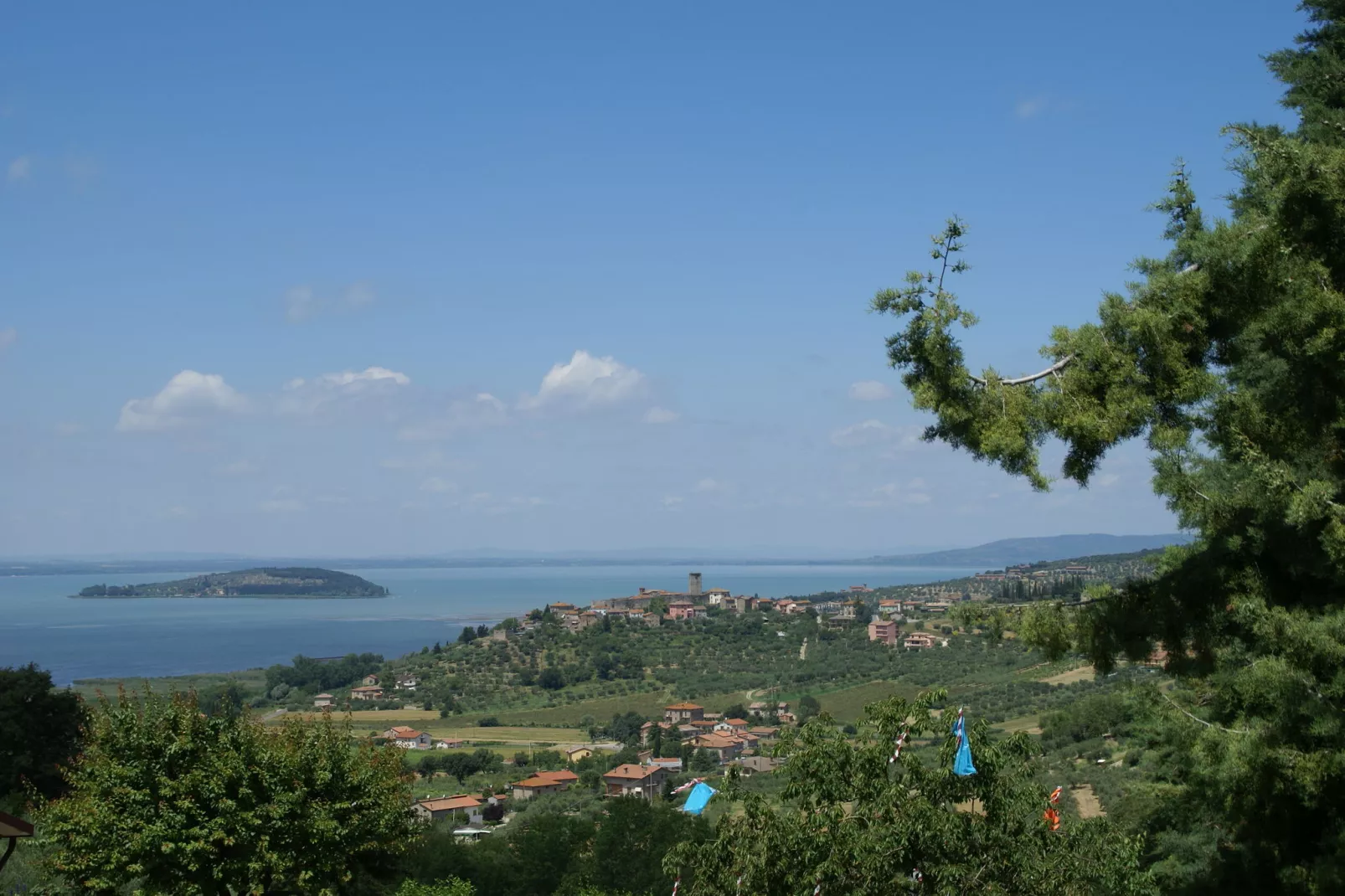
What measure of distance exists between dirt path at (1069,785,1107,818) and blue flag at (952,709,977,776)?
1662cm

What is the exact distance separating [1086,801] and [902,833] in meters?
20.7

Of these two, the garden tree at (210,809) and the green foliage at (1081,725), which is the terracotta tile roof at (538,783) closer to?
the green foliage at (1081,725)

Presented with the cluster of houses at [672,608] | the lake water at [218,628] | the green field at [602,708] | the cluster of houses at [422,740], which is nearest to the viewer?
the cluster of houses at [422,740]

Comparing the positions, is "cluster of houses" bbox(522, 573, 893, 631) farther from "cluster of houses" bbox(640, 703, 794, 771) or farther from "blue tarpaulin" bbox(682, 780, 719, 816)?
"blue tarpaulin" bbox(682, 780, 719, 816)

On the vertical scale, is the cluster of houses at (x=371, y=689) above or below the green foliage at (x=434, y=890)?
below

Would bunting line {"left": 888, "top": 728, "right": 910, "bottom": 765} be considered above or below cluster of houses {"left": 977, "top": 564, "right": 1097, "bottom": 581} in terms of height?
above

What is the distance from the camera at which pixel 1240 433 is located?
259 inches

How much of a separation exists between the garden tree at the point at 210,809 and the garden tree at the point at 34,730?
42.0ft

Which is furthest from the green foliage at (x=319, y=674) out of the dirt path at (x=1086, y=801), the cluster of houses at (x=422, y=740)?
the dirt path at (x=1086, y=801)

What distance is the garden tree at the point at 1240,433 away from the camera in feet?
19.0

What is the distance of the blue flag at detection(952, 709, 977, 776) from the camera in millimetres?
6938

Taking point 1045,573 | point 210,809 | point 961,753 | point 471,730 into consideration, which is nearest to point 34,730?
point 210,809

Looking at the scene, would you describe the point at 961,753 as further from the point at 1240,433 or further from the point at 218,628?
the point at 218,628

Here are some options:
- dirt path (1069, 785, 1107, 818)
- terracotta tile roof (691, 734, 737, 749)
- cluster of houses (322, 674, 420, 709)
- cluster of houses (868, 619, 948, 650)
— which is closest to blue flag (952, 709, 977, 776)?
dirt path (1069, 785, 1107, 818)
